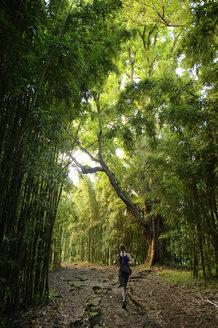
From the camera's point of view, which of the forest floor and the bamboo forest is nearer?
the bamboo forest

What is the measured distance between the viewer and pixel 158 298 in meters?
3.77

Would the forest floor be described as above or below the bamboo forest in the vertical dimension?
below

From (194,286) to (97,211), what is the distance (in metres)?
8.18

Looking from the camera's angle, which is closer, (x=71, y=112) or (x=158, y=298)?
(x=71, y=112)

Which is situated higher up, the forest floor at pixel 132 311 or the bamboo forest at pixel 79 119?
the bamboo forest at pixel 79 119

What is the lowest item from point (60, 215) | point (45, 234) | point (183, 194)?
point (45, 234)

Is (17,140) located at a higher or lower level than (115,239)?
higher

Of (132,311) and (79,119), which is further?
(79,119)

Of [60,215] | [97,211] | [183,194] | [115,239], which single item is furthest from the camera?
[97,211]

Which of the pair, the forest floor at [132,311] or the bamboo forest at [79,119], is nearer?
the bamboo forest at [79,119]

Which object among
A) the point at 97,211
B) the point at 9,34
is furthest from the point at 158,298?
the point at 97,211

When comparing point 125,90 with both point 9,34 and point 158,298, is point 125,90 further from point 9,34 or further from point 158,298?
point 158,298

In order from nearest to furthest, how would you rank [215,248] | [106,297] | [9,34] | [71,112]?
[9,34]
[71,112]
[106,297]
[215,248]

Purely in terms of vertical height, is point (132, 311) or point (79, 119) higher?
point (79, 119)
